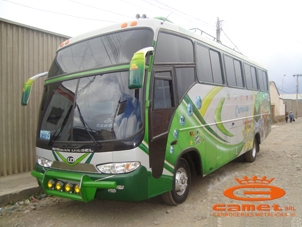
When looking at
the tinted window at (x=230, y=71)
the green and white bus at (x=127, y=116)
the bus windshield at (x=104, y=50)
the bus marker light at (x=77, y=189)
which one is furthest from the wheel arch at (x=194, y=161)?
the tinted window at (x=230, y=71)

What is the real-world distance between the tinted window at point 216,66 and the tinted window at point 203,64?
0.22 meters

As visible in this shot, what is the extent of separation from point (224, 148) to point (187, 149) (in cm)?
207

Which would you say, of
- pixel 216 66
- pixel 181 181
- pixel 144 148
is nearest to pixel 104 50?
pixel 144 148

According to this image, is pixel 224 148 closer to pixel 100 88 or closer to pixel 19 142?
pixel 100 88

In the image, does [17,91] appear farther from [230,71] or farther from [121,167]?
[230,71]

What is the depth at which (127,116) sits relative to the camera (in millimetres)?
3891

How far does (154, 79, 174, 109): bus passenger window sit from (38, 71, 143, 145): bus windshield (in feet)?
1.25

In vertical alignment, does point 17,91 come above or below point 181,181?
above

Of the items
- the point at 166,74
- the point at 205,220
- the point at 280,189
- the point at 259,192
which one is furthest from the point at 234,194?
the point at 166,74

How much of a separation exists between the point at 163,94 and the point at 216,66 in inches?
→ 100

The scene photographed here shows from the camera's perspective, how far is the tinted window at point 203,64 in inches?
220

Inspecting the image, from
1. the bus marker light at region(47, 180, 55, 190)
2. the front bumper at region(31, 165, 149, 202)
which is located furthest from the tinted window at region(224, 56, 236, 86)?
the bus marker light at region(47, 180, 55, 190)

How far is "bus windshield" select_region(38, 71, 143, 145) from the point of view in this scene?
12.8 ft

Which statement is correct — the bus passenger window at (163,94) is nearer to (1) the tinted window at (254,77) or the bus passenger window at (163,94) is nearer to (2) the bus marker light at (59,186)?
(2) the bus marker light at (59,186)
